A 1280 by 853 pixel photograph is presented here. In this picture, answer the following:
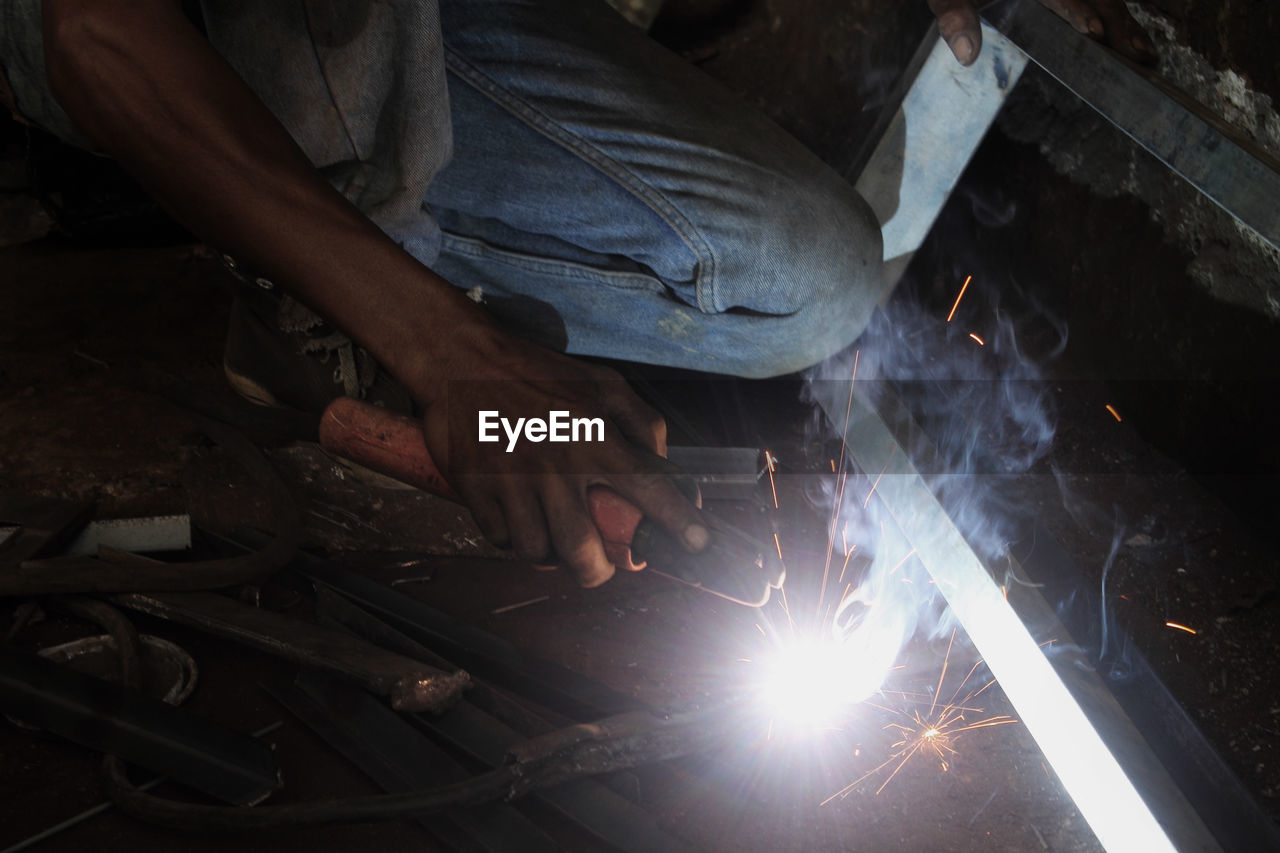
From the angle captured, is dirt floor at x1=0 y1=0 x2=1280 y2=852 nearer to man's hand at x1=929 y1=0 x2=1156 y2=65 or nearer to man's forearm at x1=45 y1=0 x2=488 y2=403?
man's hand at x1=929 y1=0 x2=1156 y2=65

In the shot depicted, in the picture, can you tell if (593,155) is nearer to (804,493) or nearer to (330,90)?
(330,90)

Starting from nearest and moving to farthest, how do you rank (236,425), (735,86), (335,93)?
(335,93)
(236,425)
(735,86)

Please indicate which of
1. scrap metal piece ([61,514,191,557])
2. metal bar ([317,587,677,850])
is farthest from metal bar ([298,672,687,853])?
scrap metal piece ([61,514,191,557])

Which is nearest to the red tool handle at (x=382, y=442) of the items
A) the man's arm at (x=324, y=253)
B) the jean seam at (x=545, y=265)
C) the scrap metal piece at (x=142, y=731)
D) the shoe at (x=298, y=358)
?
the man's arm at (x=324, y=253)

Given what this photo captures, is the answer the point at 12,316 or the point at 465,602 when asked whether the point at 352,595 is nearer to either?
the point at 465,602

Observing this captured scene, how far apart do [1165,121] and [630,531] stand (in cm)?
123

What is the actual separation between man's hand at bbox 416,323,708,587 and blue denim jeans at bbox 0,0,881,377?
2.21 ft

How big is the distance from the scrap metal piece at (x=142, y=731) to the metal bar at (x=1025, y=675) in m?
1.30

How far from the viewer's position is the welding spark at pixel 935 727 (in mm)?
1682

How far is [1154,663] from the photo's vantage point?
1942 mm

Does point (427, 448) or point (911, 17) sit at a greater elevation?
point (911, 17)

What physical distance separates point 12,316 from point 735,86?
7.96 feet

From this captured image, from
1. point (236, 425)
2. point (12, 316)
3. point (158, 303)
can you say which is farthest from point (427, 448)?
point (12, 316)

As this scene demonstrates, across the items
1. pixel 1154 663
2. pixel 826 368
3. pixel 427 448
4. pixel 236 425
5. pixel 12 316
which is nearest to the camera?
pixel 427 448
